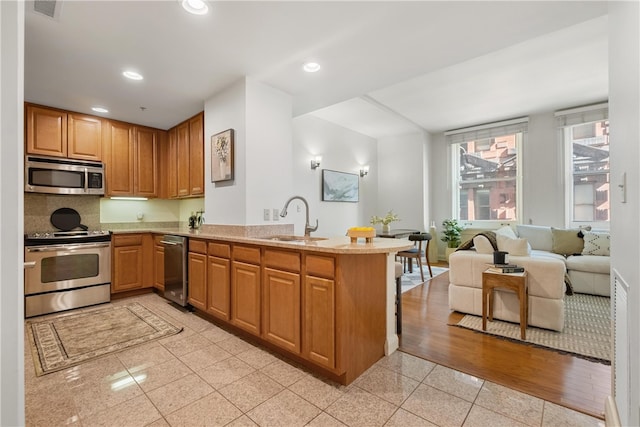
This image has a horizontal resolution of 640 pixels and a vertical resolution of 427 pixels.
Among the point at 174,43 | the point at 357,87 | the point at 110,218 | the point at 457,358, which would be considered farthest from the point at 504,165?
the point at 110,218

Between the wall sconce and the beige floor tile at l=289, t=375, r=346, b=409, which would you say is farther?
the wall sconce

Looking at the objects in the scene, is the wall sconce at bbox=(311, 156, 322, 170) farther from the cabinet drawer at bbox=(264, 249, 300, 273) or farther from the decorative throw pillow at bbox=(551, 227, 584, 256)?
the decorative throw pillow at bbox=(551, 227, 584, 256)

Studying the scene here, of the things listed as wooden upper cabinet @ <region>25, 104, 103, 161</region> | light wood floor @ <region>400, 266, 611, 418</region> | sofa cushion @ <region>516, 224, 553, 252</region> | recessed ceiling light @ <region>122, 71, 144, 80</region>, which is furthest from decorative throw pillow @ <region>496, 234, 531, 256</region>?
wooden upper cabinet @ <region>25, 104, 103, 161</region>

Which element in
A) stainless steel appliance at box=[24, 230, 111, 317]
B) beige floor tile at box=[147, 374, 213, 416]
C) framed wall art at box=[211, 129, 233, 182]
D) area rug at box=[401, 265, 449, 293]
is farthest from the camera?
area rug at box=[401, 265, 449, 293]

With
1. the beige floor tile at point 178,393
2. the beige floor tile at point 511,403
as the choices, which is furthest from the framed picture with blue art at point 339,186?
the beige floor tile at point 511,403

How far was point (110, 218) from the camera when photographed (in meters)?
4.27

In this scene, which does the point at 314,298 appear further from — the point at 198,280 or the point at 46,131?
the point at 46,131

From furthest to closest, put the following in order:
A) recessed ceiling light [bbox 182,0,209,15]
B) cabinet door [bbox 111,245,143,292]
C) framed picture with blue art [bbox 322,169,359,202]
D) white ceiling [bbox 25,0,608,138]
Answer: framed picture with blue art [bbox 322,169,359,202]
cabinet door [bbox 111,245,143,292]
white ceiling [bbox 25,0,608,138]
recessed ceiling light [bbox 182,0,209,15]

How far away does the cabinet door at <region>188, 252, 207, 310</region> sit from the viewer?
3038 millimetres

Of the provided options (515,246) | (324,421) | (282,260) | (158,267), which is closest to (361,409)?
(324,421)

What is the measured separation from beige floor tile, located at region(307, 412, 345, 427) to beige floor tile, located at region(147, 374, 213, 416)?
721mm

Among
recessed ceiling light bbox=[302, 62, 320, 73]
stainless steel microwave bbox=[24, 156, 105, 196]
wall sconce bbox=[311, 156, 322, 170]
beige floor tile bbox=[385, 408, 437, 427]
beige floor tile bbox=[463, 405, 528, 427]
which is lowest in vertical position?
beige floor tile bbox=[385, 408, 437, 427]

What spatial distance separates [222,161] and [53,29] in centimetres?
154

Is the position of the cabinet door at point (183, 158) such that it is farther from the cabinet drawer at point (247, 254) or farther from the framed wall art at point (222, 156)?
the cabinet drawer at point (247, 254)
